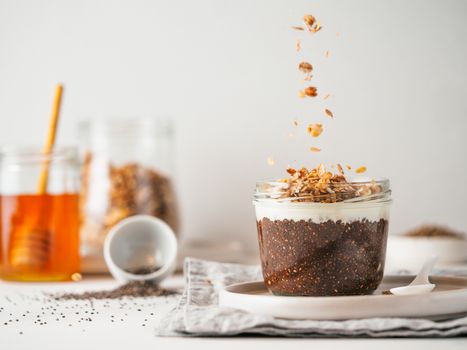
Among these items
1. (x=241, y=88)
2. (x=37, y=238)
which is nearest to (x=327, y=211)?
(x=37, y=238)

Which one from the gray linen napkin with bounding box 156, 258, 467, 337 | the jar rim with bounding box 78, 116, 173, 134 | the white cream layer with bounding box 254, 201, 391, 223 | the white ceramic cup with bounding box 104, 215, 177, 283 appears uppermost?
the jar rim with bounding box 78, 116, 173, 134

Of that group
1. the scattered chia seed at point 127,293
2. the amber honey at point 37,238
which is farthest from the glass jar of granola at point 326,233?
the amber honey at point 37,238

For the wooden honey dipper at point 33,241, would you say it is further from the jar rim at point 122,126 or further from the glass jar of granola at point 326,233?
the glass jar of granola at point 326,233

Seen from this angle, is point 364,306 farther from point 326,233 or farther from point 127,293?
point 127,293

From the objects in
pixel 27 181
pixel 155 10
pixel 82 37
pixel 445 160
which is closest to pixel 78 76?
pixel 82 37

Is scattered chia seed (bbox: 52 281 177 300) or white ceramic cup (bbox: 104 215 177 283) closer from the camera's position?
scattered chia seed (bbox: 52 281 177 300)

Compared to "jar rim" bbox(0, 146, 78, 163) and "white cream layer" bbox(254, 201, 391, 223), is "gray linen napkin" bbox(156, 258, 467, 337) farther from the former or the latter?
"jar rim" bbox(0, 146, 78, 163)

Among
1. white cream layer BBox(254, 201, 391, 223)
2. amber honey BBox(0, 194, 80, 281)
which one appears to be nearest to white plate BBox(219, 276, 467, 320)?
white cream layer BBox(254, 201, 391, 223)
